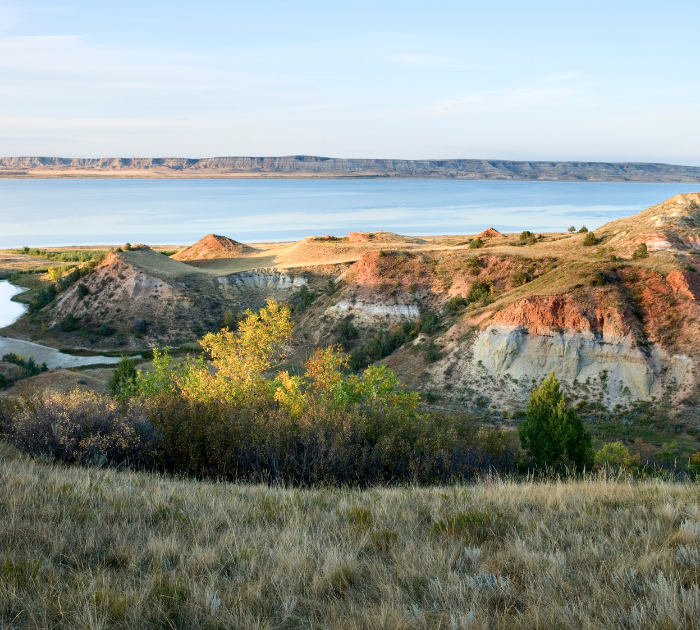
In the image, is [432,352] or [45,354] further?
[45,354]

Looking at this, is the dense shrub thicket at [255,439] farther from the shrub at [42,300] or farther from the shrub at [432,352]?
the shrub at [42,300]

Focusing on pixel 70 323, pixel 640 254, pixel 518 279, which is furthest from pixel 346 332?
pixel 70 323

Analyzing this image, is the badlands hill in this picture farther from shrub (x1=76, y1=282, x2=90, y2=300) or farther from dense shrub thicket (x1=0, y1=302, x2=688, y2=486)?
dense shrub thicket (x1=0, y1=302, x2=688, y2=486)

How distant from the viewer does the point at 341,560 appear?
5465 mm

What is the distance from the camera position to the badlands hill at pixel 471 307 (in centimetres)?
3550

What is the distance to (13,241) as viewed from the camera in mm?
123188

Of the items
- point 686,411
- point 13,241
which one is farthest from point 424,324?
point 13,241

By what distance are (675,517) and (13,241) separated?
13942 cm

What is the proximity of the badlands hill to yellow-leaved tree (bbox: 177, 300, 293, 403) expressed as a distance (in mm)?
16324

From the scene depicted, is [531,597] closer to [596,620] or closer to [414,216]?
[596,620]

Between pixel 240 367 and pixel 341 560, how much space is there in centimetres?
1660

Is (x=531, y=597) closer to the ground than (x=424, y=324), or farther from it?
farther from it

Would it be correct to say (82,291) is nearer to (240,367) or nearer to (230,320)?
(230,320)

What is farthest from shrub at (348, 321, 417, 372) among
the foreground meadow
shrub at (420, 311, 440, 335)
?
the foreground meadow
